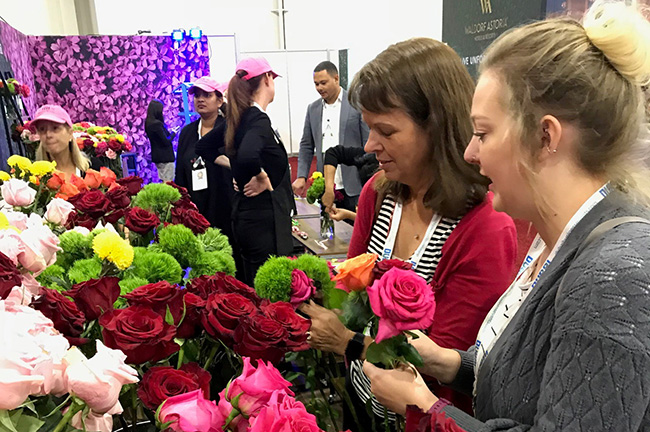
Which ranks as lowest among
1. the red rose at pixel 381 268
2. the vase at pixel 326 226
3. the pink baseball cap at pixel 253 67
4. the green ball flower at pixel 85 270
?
the vase at pixel 326 226

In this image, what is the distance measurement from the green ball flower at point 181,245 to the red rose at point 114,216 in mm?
304

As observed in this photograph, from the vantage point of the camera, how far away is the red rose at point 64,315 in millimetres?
648

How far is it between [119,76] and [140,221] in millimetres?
5416

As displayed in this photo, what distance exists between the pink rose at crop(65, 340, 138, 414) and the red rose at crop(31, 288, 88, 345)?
0.20 meters

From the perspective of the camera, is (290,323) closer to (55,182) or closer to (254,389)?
(254,389)

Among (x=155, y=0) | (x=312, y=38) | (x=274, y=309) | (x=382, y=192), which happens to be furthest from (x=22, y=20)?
(x=274, y=309)

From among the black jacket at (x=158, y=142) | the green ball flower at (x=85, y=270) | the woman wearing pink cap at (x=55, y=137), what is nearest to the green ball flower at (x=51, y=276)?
the green ball flower at (x=85, y=270)

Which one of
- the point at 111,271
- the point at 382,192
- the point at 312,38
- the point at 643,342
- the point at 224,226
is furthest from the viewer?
the point at 312,38

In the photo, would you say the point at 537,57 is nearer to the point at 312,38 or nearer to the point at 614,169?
the point at 614,169

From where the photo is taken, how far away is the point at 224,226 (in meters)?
3.51

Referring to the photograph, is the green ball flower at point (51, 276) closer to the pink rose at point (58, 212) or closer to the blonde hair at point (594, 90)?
the pink rose at point (58, 212)

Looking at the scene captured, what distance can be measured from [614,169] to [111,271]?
92cm

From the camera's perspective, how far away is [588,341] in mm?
574

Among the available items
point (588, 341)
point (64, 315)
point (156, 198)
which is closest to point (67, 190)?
point (156, 198)
